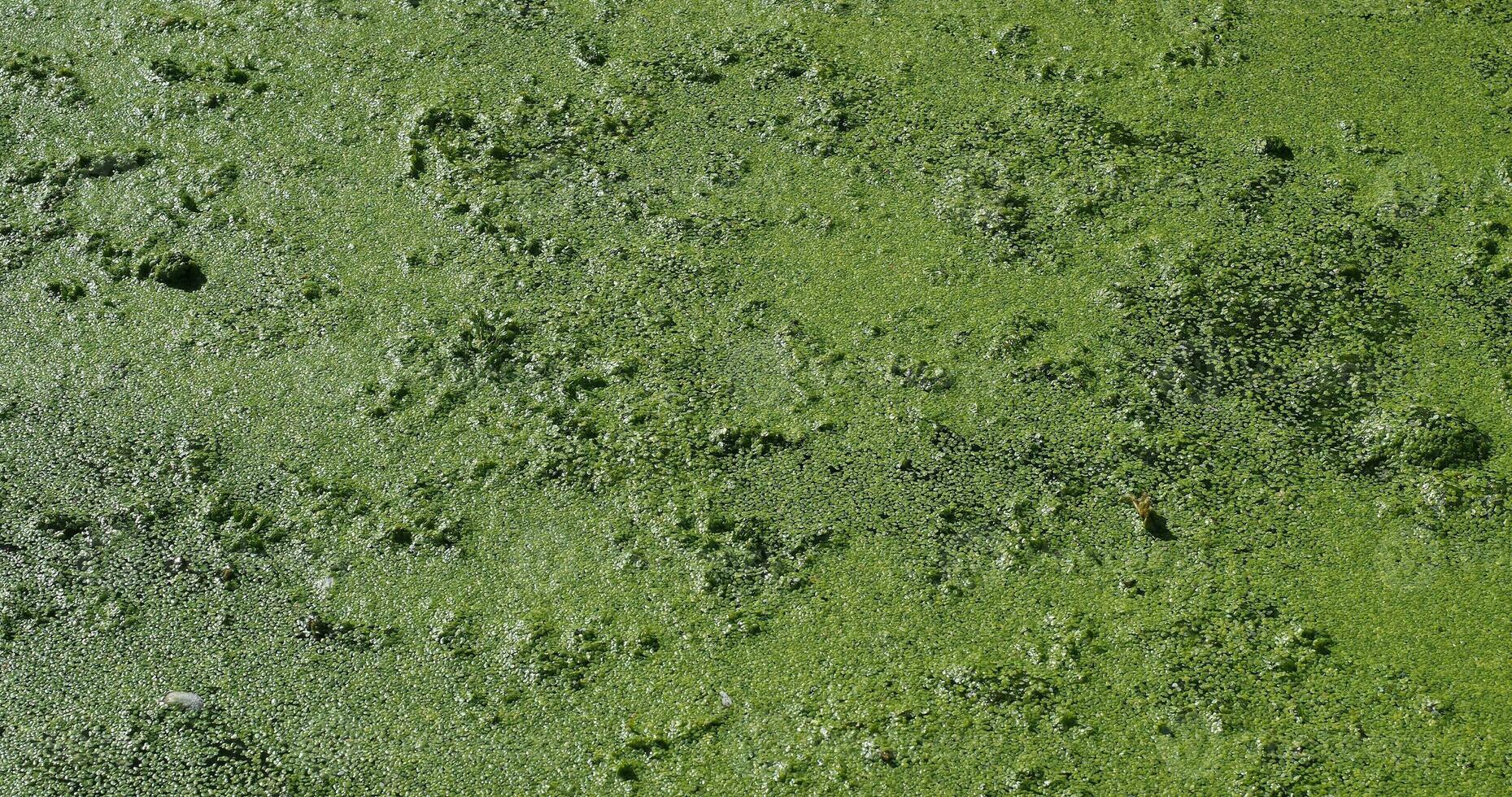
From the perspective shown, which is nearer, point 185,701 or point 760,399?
point 185,701

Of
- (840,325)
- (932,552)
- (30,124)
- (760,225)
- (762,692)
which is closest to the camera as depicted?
(762,692)

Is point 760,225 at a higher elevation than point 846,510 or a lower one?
higher

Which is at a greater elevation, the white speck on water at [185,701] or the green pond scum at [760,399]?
the green pond scum at [760,399]

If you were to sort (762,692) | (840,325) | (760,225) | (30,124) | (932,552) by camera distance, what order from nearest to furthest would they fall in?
1. (762,692)
2. (932,552)
3. (840,325)
4. (760,225)
5. (30,124)

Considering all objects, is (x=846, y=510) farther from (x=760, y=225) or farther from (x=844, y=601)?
(x=760, y=225)

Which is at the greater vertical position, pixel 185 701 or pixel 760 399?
pixel 760 399

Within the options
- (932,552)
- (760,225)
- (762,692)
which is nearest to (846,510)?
(932,552)

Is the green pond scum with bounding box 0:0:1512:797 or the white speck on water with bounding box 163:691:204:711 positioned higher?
the green pond scum with bounding box 0:0:1512:797

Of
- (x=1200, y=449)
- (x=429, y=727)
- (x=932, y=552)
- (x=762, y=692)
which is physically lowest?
(x=429, y=727)
